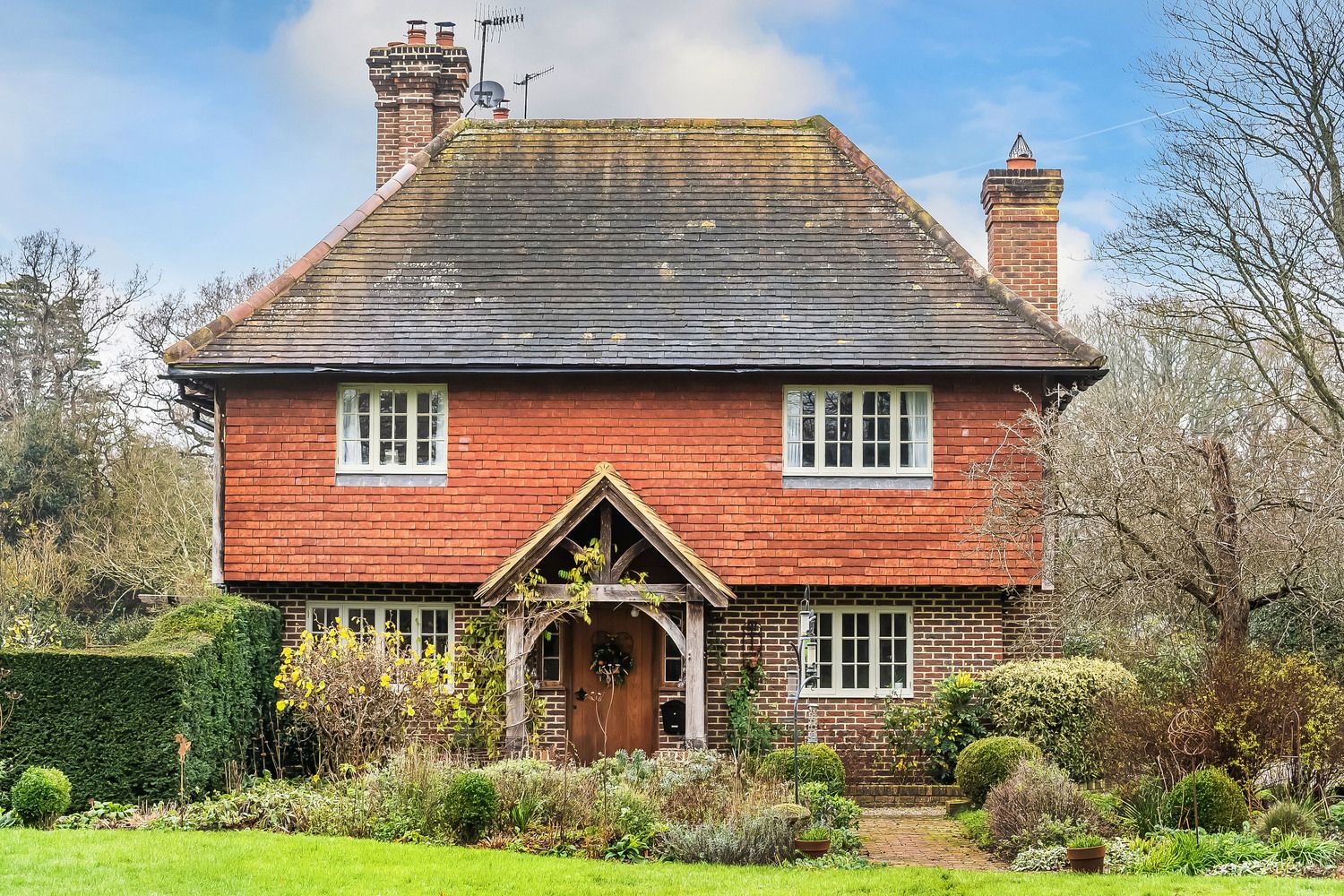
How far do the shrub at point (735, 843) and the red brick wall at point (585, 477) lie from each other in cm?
527

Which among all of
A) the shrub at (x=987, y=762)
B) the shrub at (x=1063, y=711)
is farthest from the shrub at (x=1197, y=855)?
the shrub at (x=1063, y=711)

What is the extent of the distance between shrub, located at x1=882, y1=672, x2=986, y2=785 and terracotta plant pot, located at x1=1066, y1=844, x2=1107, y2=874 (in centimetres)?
504

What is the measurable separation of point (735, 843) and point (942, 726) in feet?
18.3

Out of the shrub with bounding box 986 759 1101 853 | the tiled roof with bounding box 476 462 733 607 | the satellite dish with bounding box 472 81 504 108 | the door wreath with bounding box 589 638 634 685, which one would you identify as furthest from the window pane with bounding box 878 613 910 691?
the satellite dish with bounding box 472 81 504 108

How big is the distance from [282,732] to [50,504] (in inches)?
649

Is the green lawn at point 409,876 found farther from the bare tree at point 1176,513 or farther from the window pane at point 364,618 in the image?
the window pane at point 364,618

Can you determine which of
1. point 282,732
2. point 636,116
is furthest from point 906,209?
point 282,732

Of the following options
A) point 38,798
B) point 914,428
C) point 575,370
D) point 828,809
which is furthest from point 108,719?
point 914,428

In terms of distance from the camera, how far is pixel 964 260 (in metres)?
17.0

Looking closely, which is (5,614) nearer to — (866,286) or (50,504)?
(50,504)

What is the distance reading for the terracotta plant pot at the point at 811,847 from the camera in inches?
416

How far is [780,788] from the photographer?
12.1 m

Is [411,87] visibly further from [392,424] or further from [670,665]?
[670,665]

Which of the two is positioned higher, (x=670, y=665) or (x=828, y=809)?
(x=670, y=665)
